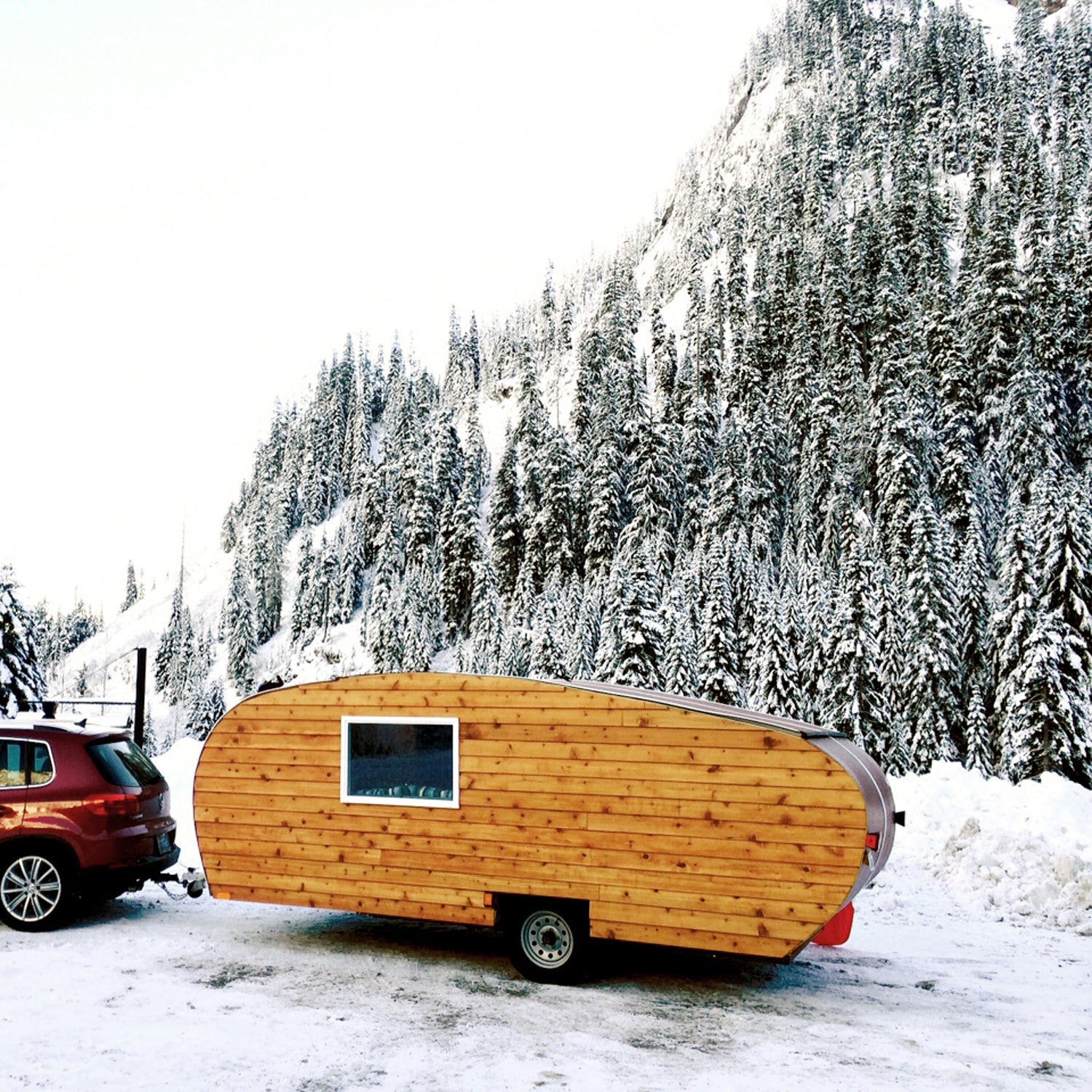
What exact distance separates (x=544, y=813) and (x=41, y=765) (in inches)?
211

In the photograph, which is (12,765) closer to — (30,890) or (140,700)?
(30,890)

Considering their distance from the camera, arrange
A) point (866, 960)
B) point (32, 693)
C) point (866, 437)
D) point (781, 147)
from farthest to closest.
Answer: point (781, 147)
point (866, 437)
point (32, 693)
point (866, 960)

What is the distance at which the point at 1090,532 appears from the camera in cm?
3675

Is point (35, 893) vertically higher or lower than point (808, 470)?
lower

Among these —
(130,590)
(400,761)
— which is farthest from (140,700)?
(130,590)

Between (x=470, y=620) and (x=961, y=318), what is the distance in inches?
1931

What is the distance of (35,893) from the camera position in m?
8.67

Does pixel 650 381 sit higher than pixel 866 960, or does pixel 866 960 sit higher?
pixel 650 381

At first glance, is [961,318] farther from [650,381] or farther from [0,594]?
[0,594]

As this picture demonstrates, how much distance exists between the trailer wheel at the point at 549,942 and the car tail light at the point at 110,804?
168 inches

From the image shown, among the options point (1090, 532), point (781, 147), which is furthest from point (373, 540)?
point (781, 147)

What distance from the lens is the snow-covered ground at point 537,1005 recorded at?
221 inches

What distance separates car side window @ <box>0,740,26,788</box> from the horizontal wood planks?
1.79 m

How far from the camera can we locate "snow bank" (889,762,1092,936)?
33.3 ft
